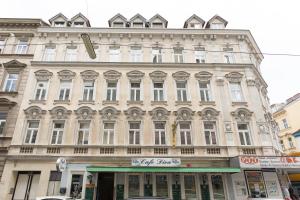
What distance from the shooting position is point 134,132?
14.9m

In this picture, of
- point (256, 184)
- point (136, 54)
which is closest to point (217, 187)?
point (256, 184)

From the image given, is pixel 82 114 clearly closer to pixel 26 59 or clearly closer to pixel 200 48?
pixel 26 59

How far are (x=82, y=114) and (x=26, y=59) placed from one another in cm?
730

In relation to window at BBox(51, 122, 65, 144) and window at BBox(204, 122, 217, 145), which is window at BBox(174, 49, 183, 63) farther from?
window at BBox(51, 122, 65, 144)

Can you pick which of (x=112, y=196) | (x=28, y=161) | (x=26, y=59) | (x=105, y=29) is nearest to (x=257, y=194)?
(x=112, y=196)

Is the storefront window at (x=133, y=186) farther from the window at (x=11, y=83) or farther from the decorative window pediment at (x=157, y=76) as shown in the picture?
the window at (x=11, y=83)

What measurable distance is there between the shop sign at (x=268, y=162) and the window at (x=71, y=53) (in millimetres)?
14905

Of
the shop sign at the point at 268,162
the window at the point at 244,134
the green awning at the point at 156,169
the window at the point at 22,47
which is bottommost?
the green awning at the point at 156,169

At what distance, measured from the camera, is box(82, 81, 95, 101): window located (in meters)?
16.0

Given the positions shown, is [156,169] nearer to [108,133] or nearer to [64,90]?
[108,133]

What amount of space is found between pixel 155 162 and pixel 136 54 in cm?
955

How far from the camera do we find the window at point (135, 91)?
635 inches

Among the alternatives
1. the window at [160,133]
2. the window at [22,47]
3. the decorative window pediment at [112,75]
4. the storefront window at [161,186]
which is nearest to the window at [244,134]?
the window at [160,133]

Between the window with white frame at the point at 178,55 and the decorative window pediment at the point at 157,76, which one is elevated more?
the window with white frame at the point at 178,55
